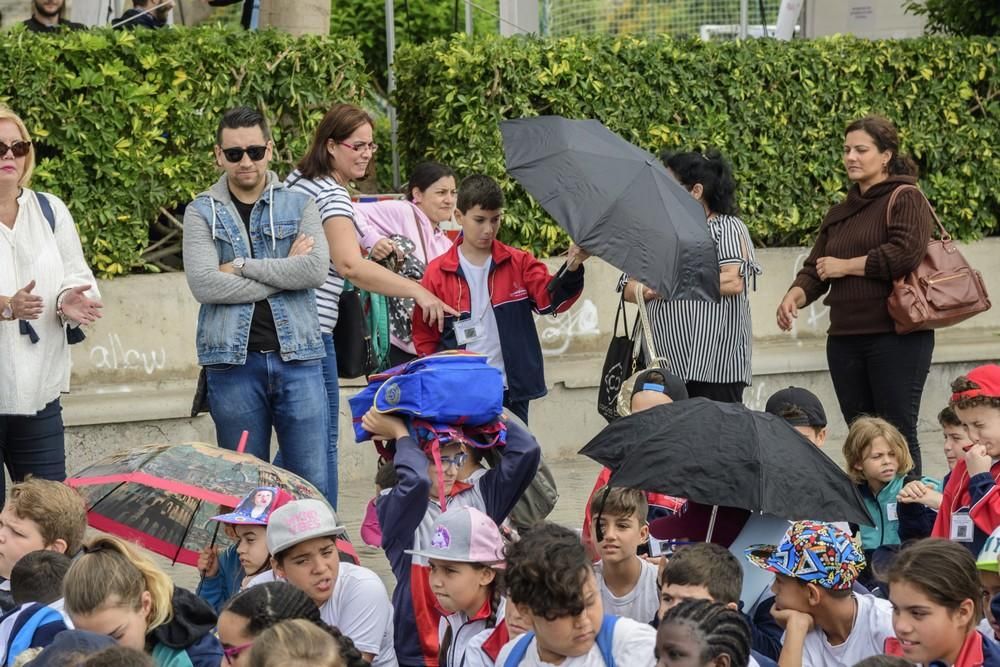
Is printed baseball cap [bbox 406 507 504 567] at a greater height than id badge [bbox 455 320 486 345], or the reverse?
id badge [bbox 455 320 486 345]

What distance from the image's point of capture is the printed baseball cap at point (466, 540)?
5.02 meters

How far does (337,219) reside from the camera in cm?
708

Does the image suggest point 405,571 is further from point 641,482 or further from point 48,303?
point 48,303

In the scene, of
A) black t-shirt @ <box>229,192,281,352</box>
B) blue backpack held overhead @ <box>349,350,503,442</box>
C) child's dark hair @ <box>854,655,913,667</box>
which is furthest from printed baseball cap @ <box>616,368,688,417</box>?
child's dark hair @ <box>854,655,913,667</box>

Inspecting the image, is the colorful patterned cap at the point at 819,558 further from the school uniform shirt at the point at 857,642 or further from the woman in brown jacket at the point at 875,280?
the woman in brown jacket at the point at 875,280

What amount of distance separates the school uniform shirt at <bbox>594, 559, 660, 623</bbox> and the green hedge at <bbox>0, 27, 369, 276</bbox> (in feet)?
15.3

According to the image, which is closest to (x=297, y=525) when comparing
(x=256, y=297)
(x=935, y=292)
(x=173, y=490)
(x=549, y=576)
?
(x=173, y=490)

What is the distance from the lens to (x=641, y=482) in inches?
211

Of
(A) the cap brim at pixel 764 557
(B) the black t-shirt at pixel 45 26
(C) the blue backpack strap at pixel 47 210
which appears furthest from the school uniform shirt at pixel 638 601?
(B) the black t-shirt at pixel 45 26

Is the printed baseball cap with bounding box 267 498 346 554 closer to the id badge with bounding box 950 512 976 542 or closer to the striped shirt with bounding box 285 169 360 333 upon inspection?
the striped shirt with bounding box 285 169 360 333

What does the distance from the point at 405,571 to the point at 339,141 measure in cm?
234

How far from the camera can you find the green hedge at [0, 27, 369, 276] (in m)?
8.81

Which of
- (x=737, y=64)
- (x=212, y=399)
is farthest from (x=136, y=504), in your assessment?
(x=737, y=64)

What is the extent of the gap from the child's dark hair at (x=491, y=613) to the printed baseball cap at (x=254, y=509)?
73 cm
